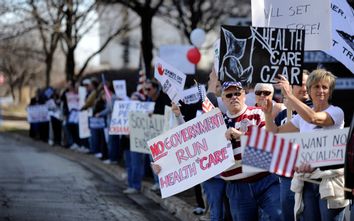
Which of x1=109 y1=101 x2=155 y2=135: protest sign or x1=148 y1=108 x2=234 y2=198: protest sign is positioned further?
x1=109 y1=101 x2=155 y2=135: protest sign

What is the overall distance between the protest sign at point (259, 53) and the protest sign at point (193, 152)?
564mm

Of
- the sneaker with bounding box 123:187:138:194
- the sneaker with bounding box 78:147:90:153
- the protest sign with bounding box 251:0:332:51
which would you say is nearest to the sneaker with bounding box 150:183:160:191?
the sneaker with bounding box 123:187:138:194

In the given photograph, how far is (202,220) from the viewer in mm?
Answer: 9578

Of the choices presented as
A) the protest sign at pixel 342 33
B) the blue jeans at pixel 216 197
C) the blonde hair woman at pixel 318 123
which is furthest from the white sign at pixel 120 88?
the blonde hair woman at pixel 318 123

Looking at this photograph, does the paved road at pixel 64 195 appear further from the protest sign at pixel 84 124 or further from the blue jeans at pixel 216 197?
the blue jeans at pixel 216 197

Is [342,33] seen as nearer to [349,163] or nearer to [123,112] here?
[349,163]

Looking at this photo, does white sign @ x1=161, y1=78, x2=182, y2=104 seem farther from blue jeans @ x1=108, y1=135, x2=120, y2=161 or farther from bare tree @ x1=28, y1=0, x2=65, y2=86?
bare tree @ x1=28, y1=0, x2=65, y2=86

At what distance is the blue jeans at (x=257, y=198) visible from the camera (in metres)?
6.83

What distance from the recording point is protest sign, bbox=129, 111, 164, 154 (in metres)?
12.3

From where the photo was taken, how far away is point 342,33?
7332 millimetres

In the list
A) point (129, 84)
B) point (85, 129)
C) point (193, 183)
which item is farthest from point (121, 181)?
point (129, 84)

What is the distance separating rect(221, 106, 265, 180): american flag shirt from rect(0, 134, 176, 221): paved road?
149 inches

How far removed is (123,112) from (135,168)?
1.41 meters

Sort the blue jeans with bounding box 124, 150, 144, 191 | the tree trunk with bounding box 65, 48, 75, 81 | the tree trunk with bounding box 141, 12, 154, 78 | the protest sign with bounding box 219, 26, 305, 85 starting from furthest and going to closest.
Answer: the tree trunk with bounding box 65, 48, 75, 81 → the tree trunk with bounding box 141, 12, 154, 78 → the blue jeans with bounding box 124, 150, 144, 191 → the protest sign with bounding box 219, 26, 305, 85
